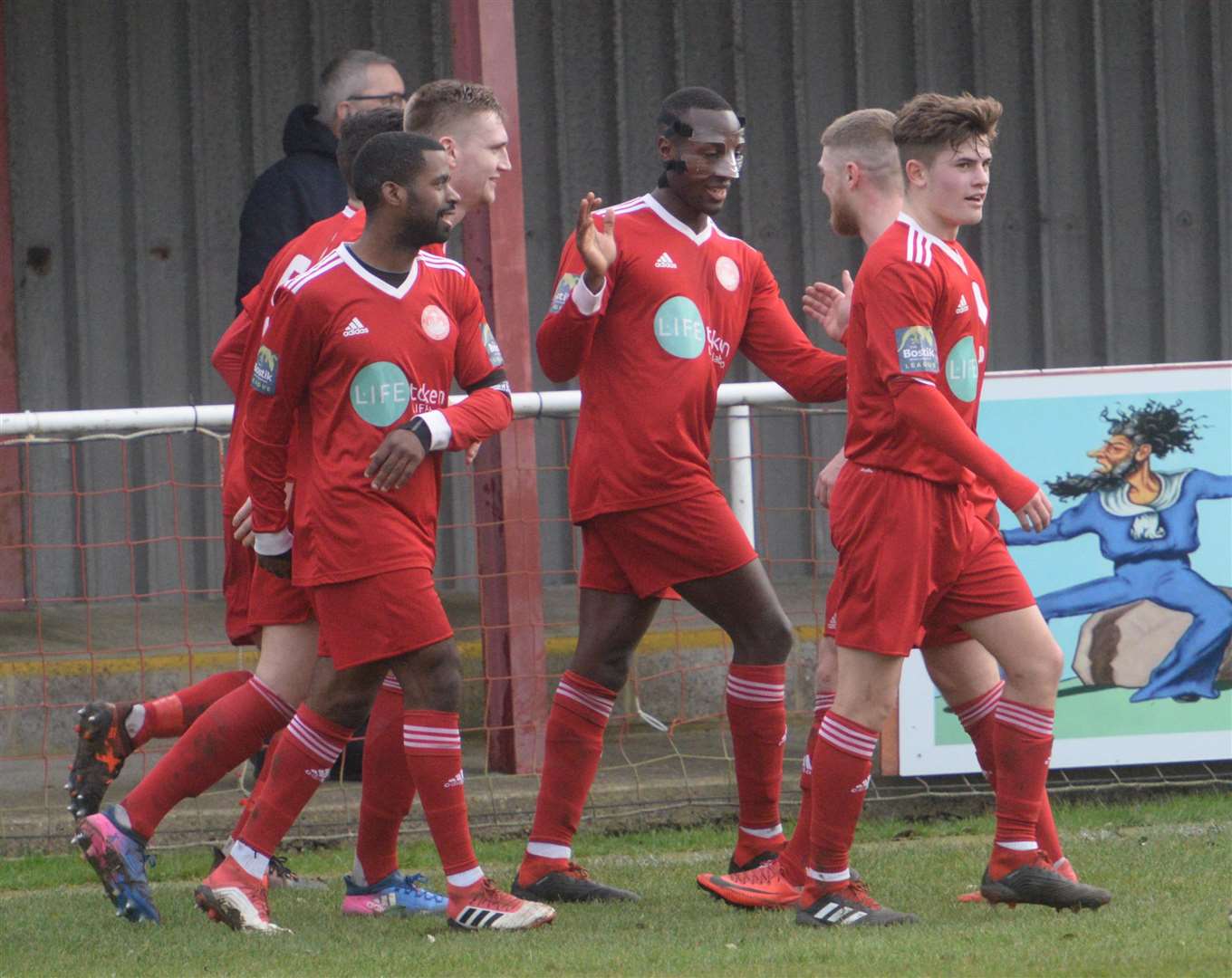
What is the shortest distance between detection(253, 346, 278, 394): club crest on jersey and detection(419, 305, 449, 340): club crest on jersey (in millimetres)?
361

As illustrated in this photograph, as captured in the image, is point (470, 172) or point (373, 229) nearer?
point (373, 229)

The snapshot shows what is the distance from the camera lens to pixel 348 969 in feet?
14.2

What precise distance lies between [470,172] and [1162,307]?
604cm

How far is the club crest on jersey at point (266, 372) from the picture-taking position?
189 inches

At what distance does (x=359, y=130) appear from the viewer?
5.31 m

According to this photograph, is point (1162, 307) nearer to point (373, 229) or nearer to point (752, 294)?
point (752, 294)

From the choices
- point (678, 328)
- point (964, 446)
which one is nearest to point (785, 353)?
point (678, 328)

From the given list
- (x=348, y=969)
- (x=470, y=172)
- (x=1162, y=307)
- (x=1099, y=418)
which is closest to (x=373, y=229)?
(x=470, y=172)

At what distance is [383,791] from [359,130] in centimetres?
171

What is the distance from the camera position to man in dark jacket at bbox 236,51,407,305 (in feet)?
20.4

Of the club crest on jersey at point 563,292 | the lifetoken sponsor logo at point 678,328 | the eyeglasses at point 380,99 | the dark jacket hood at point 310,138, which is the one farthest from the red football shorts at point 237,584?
the dark jacket hood at point 310,138

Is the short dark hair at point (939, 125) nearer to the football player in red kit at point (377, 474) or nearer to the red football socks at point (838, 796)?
the football player in red kit at point (377, 474)

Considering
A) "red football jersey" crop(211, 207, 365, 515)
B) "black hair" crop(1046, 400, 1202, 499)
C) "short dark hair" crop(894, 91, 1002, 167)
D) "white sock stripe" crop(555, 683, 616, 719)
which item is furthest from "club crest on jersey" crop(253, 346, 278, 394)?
"black hair" crop(1046, 400, 1202, 499)

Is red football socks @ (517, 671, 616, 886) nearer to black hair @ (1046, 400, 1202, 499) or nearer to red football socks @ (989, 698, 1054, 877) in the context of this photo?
red football socks @ (989, 698, 1054, 877)
